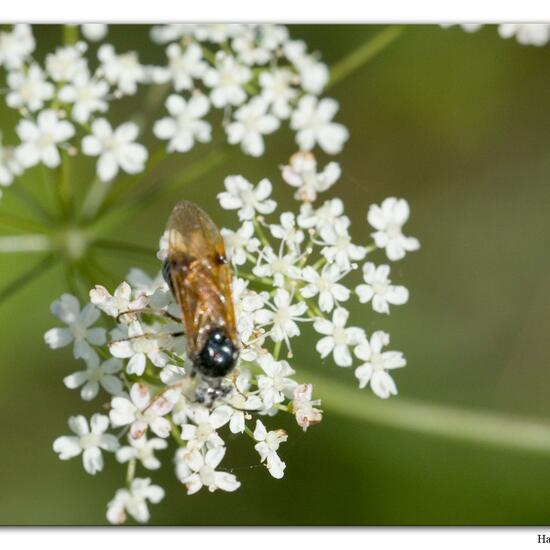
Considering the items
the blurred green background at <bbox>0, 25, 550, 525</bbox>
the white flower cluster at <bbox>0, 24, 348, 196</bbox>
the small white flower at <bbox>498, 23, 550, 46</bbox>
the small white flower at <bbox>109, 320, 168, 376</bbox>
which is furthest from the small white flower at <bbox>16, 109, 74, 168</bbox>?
the small white flower at <bbox>498, 23, 550, 46</bbox>

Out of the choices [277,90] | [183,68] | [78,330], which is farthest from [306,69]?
[78,330]

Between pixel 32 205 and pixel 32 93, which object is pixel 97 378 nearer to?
pixel 32 205

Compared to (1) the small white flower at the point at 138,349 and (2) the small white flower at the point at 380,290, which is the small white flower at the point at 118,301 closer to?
(1) the small white flower at the point at 138,349

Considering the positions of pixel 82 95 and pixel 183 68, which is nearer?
pixel 82 95

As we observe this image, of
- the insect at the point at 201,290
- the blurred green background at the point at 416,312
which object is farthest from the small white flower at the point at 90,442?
the blurred green background at the point at 416,312

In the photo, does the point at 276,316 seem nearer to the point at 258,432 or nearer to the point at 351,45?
the point at 258,432
